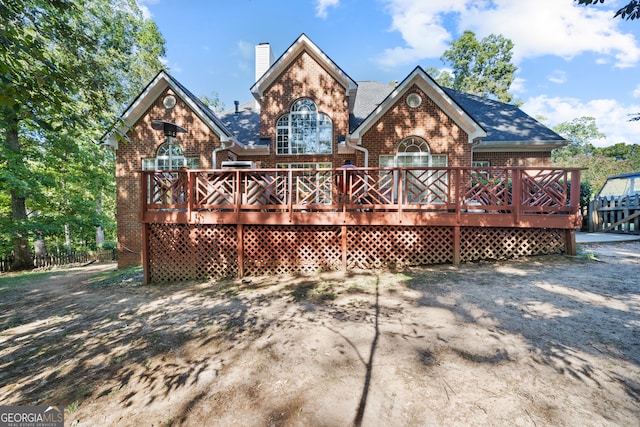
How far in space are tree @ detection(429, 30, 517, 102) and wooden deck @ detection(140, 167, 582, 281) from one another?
27972mm

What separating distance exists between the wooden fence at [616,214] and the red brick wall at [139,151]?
16035mm

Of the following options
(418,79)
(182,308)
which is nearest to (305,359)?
(182,308)

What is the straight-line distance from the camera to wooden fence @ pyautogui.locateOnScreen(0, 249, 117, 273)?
13552 mm

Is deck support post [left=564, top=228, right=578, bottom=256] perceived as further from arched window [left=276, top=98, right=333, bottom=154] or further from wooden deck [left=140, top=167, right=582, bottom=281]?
arched window [left=276, top=98, right=333, bottom=154]

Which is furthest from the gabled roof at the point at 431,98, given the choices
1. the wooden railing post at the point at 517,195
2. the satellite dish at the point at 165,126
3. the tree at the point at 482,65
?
the tree at the point at 482,65

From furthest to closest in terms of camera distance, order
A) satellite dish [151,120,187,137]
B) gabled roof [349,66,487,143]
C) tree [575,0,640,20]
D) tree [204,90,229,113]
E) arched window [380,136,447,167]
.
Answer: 1. tree [204,90,229,113]
2. arched window [380,136,447,167]
3. gabled roof [349,66,487,143]
4. satellite dish [151,120,187,137]
5. tree [575,0,640,20]

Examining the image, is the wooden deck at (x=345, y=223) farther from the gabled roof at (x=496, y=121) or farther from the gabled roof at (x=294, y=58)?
the gabled roof at (x=294, y=58)

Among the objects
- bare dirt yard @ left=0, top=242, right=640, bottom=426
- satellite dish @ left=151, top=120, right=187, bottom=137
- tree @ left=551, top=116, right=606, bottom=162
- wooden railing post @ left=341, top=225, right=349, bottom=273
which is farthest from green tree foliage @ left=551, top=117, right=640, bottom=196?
satellite dish @ left=151, top=120, right=187, bottom=137

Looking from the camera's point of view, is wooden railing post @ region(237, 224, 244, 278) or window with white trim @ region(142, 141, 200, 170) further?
window with white trim @ region(142, 141, 200, 170)

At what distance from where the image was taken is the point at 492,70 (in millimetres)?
Answer: 28578

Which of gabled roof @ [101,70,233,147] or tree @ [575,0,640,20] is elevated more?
gabled roof @ [101,70,233,147]

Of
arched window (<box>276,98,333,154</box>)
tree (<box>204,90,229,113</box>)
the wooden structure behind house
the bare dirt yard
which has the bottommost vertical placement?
the bare dirt yard

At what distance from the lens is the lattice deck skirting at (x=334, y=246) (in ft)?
22.5

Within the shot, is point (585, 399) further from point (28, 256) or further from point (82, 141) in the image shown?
point (28, 256)
